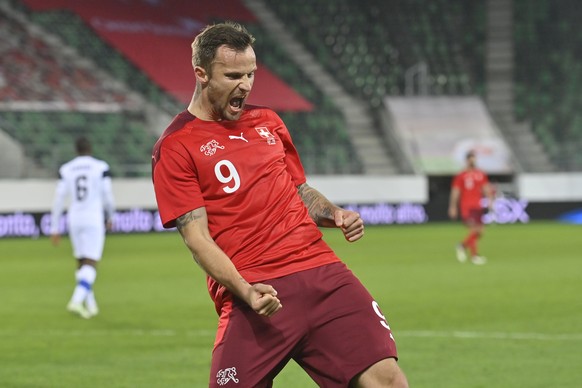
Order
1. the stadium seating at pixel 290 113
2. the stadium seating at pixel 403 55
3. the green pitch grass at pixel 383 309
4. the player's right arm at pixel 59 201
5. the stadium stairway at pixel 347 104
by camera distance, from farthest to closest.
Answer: the stadium stairway at pixel 347 104
the stadium seating at pixel 403 55
the stadium seating at pixel 290 113
the player's right arm at pixel 59 201
the green pitch grass at pixel 383 309

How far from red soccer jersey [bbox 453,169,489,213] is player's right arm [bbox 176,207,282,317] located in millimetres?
19138

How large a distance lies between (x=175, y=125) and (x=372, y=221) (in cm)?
3192

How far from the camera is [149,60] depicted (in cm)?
3875

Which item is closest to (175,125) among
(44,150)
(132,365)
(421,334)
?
(132,365)

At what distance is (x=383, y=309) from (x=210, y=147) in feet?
30.7

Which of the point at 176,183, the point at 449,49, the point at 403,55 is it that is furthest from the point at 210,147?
the point at 449,49

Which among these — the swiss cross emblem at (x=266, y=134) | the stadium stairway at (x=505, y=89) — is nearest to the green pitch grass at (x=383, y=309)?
the swiss cross emblem at (x=266, y=134)

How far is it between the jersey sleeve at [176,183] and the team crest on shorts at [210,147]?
0.23ft

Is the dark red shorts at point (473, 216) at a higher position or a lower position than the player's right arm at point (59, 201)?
lower

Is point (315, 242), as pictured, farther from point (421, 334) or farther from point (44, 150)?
point (44, 150)

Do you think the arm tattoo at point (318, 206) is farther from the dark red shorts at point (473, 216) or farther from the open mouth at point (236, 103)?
the dark red shorts at point (473, 216)

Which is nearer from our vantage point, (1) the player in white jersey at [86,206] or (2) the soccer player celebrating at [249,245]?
(2) the soccer player celebrating at [249,245]

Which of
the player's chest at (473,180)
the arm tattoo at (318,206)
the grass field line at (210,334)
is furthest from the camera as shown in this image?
the player's chest at (473,180)

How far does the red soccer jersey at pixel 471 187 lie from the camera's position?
23.6 m
